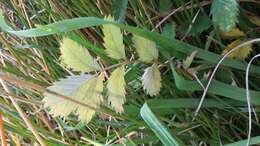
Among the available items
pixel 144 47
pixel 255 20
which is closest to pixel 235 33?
pixel 255 20

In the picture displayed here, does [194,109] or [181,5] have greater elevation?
[181,5]

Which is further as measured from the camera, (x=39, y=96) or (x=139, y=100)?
(x=39, y=96)

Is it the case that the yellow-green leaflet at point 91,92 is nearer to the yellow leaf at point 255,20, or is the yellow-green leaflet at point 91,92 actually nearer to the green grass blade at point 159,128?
the green grass blade at point 159,128

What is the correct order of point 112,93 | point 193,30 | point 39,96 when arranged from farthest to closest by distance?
point 39,96, point 193,30, point 112,93

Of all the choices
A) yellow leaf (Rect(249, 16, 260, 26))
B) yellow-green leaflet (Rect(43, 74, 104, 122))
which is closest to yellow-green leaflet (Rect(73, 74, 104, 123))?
yellow-green leaflet (Rect(43, 74, 104, 122))

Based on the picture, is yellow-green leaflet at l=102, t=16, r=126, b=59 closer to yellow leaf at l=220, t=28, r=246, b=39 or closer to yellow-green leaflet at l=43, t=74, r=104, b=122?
yellow-green leaflet at l=43, t=74, r=104, b=122

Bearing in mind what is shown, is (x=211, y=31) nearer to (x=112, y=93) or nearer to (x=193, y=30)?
(x=193, y=30)

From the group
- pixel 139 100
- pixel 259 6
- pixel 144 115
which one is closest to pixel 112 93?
pixel 144 115
